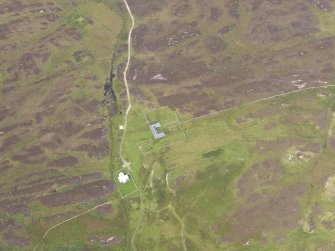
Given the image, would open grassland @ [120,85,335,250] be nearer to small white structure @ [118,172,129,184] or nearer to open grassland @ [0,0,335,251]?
open grassland @ [0,0,335,251]

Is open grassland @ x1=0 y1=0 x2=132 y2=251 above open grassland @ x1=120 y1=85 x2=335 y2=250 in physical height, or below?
above

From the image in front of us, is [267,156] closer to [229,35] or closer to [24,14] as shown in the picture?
[229,35]

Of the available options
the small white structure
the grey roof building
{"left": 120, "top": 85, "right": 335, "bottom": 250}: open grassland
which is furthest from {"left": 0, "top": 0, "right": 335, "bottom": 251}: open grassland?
the grey roof building

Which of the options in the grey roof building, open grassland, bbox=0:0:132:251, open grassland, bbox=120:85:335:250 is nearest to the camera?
open grassland, bbox=120:85:335:250

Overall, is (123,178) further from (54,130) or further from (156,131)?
(54,130)

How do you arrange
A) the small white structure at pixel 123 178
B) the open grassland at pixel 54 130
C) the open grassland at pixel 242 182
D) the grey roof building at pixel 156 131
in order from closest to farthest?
1. the open grassland at pixel 242 182
2. the open grassland at pixel 54 130
3. the small white structure at pixel 123 178
4. the grey roof building at pixel 156 131

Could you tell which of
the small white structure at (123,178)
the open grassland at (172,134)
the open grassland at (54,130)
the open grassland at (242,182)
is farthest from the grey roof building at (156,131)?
the small white structure at (123,178)

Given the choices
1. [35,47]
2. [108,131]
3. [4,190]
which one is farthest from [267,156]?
[35,47]

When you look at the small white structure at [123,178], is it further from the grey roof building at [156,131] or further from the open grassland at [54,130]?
the grey roof building at [156,131]
